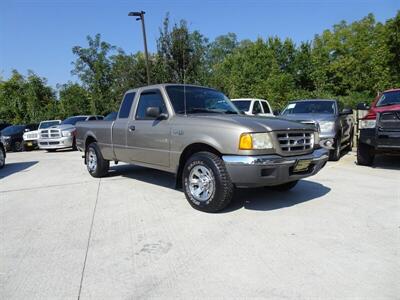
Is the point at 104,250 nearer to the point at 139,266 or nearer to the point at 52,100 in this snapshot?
the point at 139,266

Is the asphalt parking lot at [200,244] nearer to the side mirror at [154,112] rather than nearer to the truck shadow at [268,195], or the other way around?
the truck shadow at [268,195]

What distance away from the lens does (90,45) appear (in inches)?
1566

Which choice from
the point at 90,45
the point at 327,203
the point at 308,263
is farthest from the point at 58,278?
the point at 90,45

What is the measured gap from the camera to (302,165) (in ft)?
16.6

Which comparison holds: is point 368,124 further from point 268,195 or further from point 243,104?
point 243,104

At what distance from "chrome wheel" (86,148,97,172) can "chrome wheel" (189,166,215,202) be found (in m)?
3.56

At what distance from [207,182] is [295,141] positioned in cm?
137

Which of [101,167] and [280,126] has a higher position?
[280,126]

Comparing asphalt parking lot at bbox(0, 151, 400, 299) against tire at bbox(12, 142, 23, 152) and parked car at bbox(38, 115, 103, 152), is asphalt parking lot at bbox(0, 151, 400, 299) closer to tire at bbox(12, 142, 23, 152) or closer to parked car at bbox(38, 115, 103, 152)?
parked car at bbox(38, 115, 103, 152)

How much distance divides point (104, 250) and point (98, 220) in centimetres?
113

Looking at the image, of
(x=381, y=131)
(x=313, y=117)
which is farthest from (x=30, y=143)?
(x=381, y=131)

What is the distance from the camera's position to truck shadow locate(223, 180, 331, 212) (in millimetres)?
5465

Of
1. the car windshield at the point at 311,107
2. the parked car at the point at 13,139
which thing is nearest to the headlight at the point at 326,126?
the car windshield at the point at 311,107

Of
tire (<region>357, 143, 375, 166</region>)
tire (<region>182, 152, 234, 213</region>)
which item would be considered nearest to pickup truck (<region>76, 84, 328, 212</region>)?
tire (<region>182, 152, 234, 213</region>)
